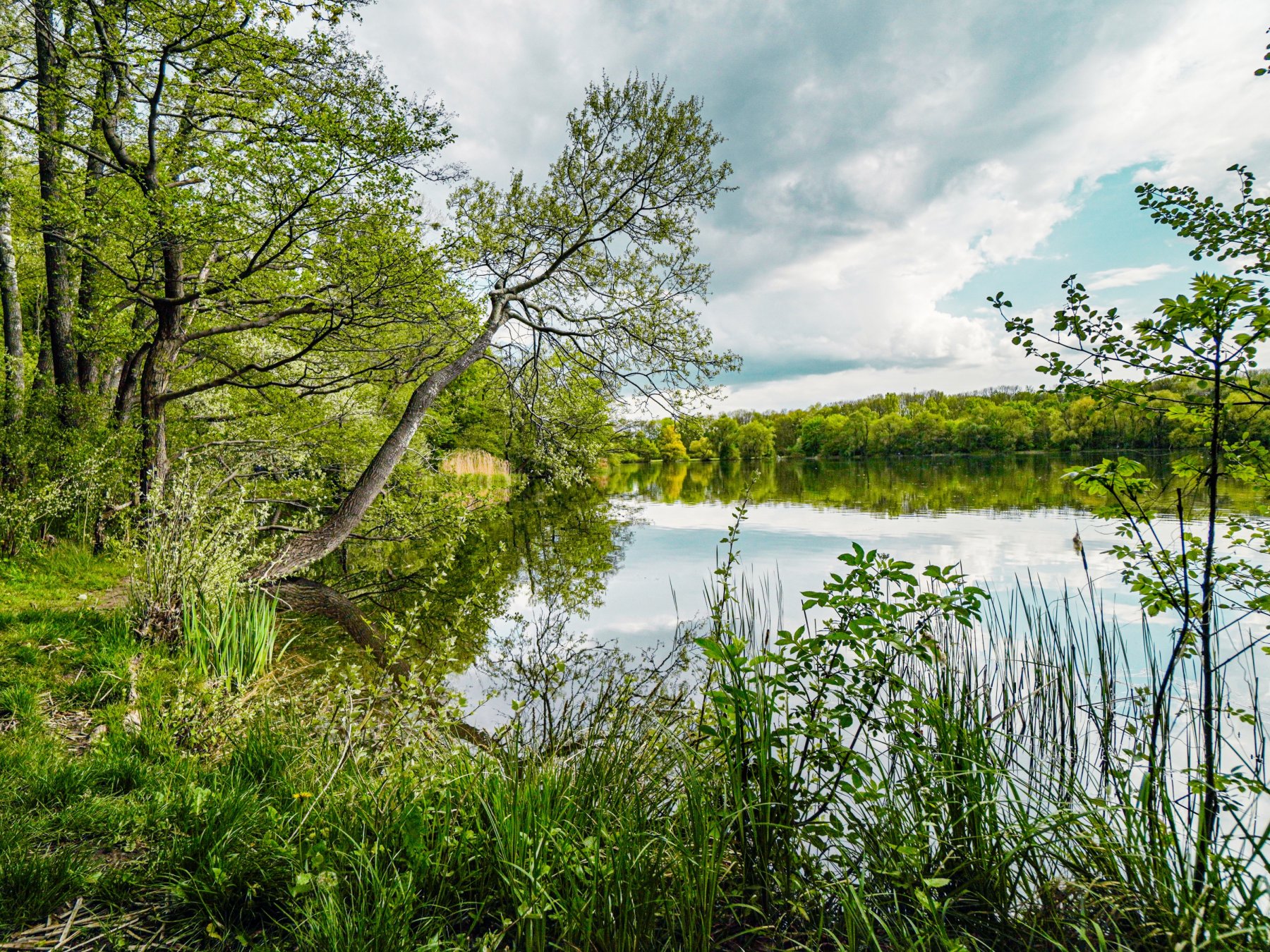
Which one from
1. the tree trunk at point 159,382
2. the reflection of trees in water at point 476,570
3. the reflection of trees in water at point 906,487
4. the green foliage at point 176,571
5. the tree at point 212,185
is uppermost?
the tree at point 212,185

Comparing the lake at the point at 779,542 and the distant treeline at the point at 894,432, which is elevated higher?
the distant treeline at the point at 894,432

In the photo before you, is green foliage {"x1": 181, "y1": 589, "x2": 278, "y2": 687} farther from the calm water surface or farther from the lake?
the calm water surface

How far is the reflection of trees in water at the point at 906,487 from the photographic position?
888 inches

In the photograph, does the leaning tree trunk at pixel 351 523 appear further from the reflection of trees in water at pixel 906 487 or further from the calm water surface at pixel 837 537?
the reflection of trees in water at pixel 906 487

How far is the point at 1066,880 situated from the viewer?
2.22m

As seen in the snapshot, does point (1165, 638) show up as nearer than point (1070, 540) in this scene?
Yes

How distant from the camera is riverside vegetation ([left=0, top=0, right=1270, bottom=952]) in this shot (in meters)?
2.16

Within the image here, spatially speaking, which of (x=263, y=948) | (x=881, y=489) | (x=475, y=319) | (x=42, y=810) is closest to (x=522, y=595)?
(x=475, y=319)

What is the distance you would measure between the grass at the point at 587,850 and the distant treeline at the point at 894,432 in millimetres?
7744

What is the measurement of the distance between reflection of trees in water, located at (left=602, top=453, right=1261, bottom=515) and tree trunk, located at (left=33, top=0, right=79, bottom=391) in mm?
10421

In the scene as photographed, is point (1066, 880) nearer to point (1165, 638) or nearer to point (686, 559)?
point (1165, 638)

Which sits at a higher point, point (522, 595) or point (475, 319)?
point (475, 319)

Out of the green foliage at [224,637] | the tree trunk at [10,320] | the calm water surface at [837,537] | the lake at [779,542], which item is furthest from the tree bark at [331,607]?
the tree trunk at [10,320]

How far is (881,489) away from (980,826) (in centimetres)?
3134
